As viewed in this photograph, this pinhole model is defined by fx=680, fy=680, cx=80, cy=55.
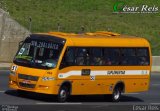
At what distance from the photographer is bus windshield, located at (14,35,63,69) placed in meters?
23.1

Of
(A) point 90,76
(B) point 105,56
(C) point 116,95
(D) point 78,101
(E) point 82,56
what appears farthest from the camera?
(C) point 116,95

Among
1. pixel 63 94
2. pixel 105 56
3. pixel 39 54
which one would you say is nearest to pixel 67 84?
pixel 63 94

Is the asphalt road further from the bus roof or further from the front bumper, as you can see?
the bus roof

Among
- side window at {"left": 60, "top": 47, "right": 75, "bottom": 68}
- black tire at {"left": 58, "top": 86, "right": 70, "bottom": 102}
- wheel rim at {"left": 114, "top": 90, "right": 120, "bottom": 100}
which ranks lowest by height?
wheel rim at {"left": 114, "top": 90, "right": 120, "bottom": 100}

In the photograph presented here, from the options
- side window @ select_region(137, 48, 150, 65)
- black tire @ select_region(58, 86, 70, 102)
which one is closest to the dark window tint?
side window @ select_region(137, 48, 150, 65)

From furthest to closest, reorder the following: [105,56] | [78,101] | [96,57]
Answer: [105,56] < [96,57] < [78,101]

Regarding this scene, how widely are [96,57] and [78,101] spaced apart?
1.73 metres

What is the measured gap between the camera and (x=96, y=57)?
81.1ft

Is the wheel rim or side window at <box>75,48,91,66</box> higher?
side window at <box>75,48,91,66</box>

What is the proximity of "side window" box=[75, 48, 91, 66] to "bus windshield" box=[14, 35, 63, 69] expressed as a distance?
2.93ft

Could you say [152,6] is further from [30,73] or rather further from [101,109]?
[101,109]

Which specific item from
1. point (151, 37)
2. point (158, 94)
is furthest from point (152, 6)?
point (158, 94)

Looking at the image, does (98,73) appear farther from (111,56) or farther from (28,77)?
(28,77)

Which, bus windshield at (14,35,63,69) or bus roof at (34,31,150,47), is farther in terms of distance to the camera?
bus roof at (34,31,150,47)
